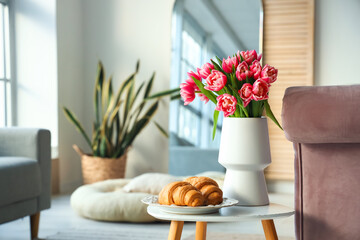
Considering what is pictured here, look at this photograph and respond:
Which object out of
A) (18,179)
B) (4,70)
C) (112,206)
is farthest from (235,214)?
(4,70)

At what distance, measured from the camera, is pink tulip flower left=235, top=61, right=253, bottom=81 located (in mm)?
1537

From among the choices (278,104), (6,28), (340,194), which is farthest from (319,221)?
(6,28)

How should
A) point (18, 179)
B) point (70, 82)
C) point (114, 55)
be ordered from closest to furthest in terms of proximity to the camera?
point (18, 179) < point (70, 82) < point (114, 55)

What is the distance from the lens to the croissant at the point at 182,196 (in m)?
1.39

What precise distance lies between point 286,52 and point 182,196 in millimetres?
3305

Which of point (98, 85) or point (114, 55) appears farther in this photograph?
point (114, 55)

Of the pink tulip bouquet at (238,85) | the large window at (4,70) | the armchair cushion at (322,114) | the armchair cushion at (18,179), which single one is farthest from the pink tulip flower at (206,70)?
the large window at (4,70)

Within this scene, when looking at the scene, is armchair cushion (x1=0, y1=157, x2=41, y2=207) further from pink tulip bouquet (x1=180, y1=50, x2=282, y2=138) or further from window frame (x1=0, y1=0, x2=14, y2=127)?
window frame (x1=0, y1=0, x2=14, y2=127)

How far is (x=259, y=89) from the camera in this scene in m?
1.50

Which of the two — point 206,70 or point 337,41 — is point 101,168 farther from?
point 206,70

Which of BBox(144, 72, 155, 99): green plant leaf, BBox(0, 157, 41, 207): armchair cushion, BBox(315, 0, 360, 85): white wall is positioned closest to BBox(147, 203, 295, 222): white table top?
BBox(0, 157, 41, 207): armchair cushion

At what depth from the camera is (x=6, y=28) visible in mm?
4402

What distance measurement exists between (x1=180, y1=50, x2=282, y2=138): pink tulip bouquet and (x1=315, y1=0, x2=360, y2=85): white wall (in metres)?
2.99

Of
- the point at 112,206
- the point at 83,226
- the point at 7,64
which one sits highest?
the point at 7,64
